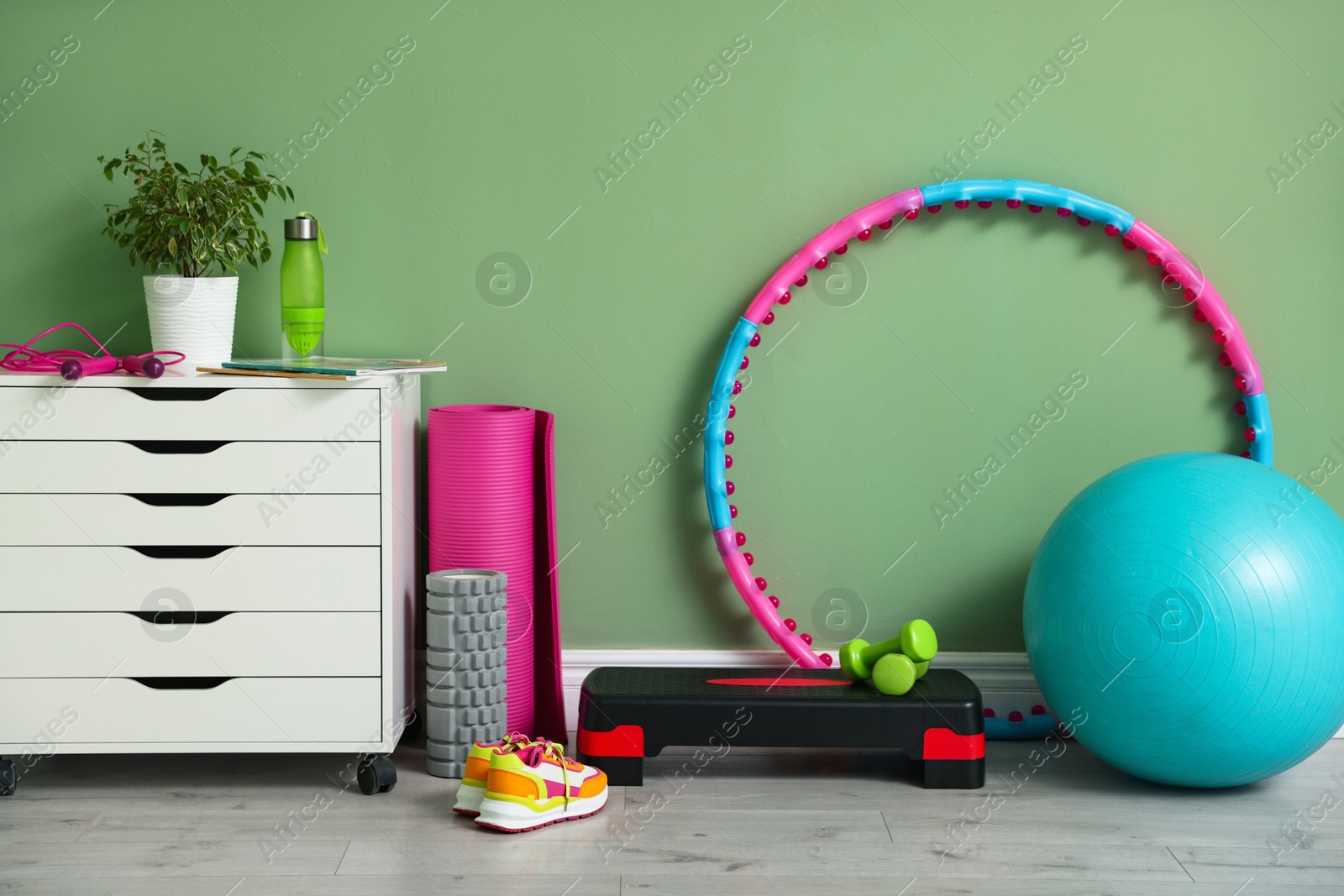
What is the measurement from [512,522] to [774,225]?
2.75ft

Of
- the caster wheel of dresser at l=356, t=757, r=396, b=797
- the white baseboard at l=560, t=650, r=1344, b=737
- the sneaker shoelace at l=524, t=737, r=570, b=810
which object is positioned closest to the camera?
the sneaker shoelace at l=524, t=737, r=570, b=810

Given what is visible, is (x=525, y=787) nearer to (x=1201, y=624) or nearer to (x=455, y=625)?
(x=455, y=625)

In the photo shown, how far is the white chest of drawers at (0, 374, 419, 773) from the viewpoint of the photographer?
1.94 m

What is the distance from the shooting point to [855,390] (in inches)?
93.4

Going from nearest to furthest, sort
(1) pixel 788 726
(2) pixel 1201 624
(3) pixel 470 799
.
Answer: (2) pixel 1201 624 < (3) pixel 470 799 < (1) pixel 788 726

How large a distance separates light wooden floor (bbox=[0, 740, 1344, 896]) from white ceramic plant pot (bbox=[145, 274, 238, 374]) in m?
0.82

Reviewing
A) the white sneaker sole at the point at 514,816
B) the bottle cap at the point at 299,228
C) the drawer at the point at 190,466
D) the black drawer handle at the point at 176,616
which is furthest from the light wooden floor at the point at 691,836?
the bottle cap at the point at 299,228

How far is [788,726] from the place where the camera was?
2.04 m

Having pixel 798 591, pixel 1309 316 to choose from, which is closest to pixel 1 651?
pixel 798 591

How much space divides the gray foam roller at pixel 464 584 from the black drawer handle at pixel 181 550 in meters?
0.37

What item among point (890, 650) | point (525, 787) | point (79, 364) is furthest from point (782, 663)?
point (79, 364)

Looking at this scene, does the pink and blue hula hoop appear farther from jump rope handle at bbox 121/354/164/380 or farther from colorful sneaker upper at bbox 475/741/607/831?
jump rope handle at bbox 121/354/164/380

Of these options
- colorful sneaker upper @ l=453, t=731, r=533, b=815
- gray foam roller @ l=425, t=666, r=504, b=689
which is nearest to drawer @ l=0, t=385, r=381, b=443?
gray foam roller @ l=425, t=666, r=504, b=689

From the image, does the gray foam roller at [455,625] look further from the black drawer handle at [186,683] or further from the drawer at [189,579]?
the black drawer handle at [186,683]
